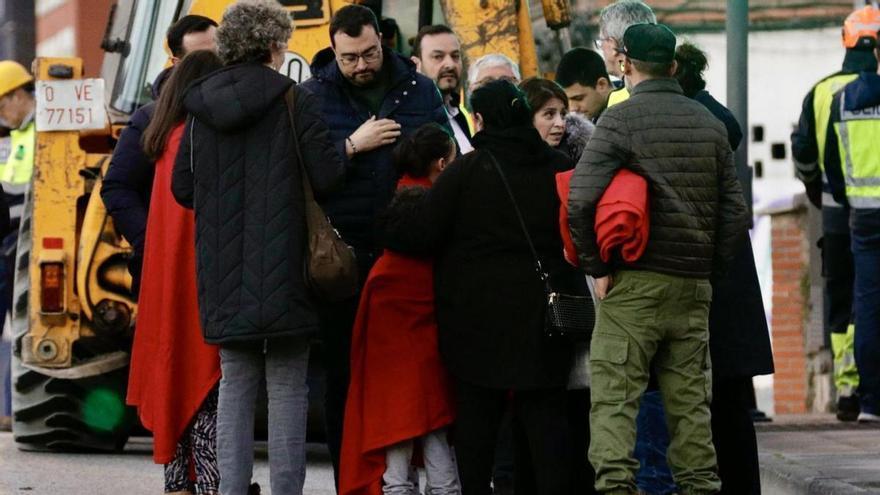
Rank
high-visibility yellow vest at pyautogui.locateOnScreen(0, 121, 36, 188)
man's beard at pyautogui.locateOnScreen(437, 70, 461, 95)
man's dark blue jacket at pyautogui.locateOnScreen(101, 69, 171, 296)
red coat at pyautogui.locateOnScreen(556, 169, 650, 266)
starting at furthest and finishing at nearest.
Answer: high-visibility yellow vest at pyautogui.locateOnScreen(0, 121, 36, 188) < man's beard at pyautogui.locateOnScreen(437, 70, 461, 95) < man's dark blue jacket at pyautogui.locateOnScreen(101, 69, 171, 296) < red coat at pyautogui.locateOnScreen(556, 169, 650, 266)

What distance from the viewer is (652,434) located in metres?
9.69

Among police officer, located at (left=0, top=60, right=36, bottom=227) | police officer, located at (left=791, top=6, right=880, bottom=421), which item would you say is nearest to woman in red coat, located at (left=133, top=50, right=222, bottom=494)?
police officer, located at (left=791, top=6, right=880, bottom=421)

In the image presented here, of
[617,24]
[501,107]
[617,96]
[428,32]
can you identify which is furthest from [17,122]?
[501,107]

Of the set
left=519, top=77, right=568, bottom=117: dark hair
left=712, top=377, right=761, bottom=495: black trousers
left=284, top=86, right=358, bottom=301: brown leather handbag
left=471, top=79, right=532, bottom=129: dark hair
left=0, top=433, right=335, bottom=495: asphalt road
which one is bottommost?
left=0, top=433, right=335, bottom=495: asphalt road

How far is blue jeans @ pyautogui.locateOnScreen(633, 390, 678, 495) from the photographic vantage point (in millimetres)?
9617

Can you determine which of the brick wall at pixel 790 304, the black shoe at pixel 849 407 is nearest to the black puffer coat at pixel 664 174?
the black shoe at pixel 849 407

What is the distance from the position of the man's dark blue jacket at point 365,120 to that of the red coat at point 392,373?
0.20 m

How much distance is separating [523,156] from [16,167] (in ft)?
20.7

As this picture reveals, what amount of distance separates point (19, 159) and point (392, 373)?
6127 millimetres

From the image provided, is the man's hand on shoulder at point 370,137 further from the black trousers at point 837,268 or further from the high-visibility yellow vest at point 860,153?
the black trousers at point 837,268

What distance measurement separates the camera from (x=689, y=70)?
890 cm

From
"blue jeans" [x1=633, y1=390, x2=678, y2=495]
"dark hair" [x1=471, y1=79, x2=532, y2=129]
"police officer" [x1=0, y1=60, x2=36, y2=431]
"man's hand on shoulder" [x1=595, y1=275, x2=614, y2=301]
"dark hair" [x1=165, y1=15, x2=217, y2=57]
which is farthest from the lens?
"police officer" [x1=0, y1=60, x2=36, y2=431]

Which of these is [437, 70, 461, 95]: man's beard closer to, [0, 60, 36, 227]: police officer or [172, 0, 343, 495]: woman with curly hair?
[172, 0, 343, 495]: woman with curly hair

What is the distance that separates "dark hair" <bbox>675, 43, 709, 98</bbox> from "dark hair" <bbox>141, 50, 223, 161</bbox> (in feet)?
5.41
